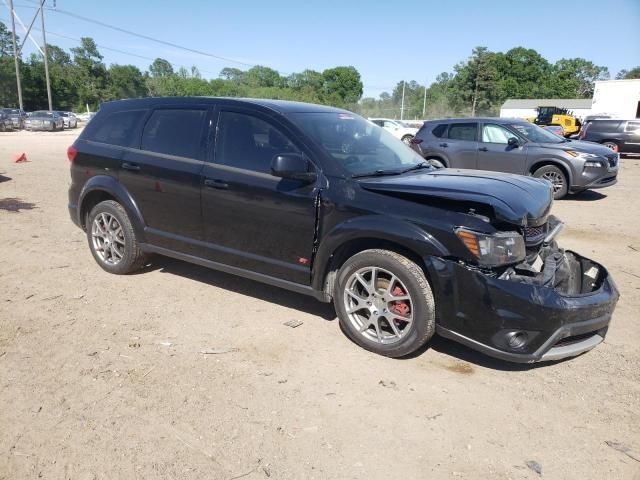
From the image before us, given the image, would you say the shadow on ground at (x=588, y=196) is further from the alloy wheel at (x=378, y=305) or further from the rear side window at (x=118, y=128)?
the rear side window at (x=118, y=128)

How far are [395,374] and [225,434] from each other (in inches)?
49.1

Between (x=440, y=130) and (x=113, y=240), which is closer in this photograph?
(x=113, y=240)

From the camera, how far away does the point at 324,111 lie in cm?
470

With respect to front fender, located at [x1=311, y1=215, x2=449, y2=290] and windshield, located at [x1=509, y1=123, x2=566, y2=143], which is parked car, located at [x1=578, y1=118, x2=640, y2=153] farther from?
front fender, located at [x1=311, y1=215, x2=449, y2=290]

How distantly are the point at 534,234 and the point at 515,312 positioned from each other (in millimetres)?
765

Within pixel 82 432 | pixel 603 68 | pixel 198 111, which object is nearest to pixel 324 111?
pixel 198 111

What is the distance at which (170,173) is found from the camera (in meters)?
4.62

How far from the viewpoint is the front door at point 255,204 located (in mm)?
3945

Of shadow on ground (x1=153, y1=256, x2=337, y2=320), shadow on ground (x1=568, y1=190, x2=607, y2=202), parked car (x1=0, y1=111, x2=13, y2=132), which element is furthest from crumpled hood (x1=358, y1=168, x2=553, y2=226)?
parked car (x1=0, y1=111, x2=13, y2=132)

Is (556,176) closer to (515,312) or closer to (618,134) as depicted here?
(515,312)

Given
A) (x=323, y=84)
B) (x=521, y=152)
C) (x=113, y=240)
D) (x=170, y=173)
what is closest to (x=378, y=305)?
(x=170, y=173)

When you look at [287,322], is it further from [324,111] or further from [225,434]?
[324,111]

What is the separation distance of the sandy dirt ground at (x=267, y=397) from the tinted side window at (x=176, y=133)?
4.46 ft

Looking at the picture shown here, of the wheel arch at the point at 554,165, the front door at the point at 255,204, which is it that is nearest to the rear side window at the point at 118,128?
the front door at the point at 255,204
